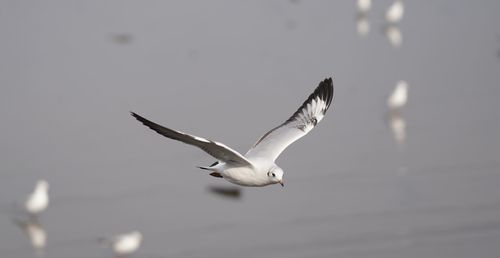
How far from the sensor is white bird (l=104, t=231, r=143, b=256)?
36.8 ft

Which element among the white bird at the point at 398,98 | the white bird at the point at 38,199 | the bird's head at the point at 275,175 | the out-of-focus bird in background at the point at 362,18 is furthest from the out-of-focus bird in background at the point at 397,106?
the bird's head at the point at 275,175

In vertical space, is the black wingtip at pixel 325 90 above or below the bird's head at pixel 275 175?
above

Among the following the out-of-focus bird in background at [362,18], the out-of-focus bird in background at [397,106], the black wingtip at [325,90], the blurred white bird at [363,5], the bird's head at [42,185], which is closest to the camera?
the black wingtip at [325,90]

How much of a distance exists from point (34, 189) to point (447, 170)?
5.06 meters

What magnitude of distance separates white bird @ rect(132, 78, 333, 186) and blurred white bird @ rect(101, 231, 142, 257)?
2.57m

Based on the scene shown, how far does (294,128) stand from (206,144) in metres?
2.04

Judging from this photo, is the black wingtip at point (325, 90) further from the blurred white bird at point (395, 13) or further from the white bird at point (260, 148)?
the blurred white bird at point (395, 13)

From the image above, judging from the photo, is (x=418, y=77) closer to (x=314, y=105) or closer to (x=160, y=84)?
(x=160, y=84)

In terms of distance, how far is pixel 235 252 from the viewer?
1113 cm

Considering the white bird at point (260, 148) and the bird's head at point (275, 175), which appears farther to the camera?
the bird's head at point (275, 175)

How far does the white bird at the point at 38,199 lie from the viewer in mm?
12147

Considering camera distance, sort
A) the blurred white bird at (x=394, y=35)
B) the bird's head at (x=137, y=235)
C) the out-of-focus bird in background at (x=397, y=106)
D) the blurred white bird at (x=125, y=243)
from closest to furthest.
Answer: the blurred white bird at (x=125, y=243) → the bird's head at (x=137, y=235) → the out-of-focus bird in background at (x=397, y=106) → the blurred white bird at (x=394, y=35)

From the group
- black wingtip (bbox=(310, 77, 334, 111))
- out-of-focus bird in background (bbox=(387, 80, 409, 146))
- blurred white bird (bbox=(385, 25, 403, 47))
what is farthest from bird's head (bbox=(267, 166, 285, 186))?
blurred white bird (bbox=(385, 25, 403, 47))

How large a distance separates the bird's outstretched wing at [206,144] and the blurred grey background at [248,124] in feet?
9.99
